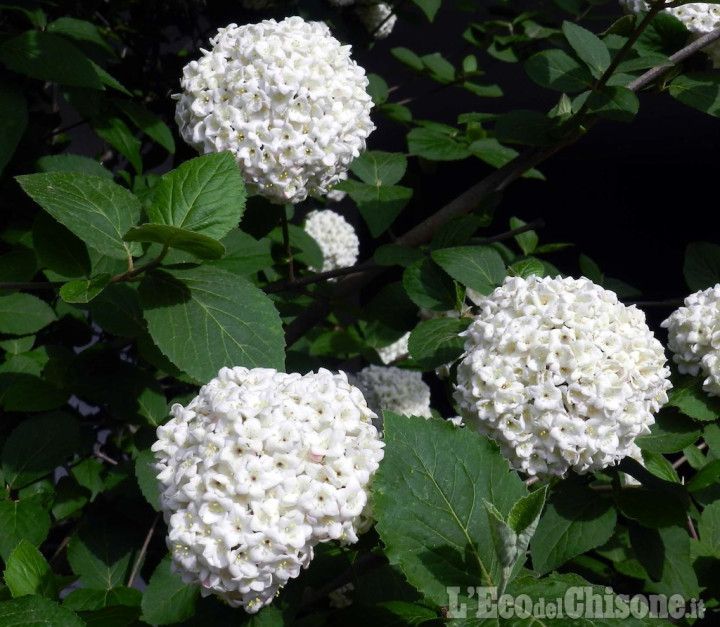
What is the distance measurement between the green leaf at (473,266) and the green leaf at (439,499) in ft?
1.42

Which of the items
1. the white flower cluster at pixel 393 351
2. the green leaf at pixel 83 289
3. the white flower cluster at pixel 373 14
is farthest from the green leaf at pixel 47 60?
the white flower cluster at pixel 393 351

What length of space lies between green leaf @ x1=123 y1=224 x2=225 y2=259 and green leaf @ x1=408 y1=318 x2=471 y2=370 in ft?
1.30

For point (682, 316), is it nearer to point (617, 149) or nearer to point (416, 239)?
point (416, 239)

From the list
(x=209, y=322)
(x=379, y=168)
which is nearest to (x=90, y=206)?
(x=209, y=322)

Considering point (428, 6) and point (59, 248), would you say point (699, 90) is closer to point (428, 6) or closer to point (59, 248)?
point (428, 6)

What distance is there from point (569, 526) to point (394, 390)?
0.62m

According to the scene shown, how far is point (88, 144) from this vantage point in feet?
10.3

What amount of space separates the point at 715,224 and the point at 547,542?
6.59ft

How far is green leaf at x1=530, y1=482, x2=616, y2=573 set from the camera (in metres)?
1.32

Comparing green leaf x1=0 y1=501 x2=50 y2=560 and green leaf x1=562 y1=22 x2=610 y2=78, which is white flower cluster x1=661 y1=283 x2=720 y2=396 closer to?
green leaf x1=562 y1=22 x2=610 y2=78

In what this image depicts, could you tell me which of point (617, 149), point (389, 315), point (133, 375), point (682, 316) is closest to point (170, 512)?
point (133, 375)

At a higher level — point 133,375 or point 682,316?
point 682,316

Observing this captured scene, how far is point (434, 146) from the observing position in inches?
76.2

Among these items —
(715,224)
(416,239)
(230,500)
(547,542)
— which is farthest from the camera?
(715,224)
